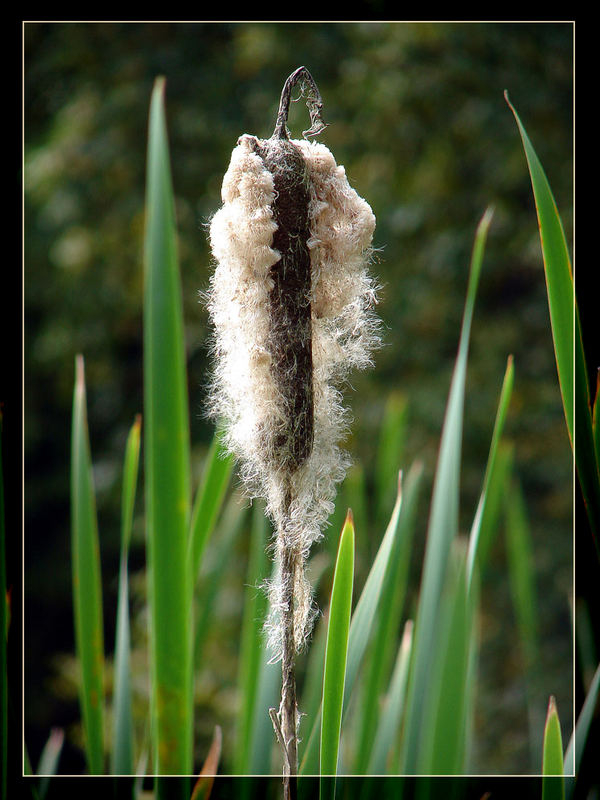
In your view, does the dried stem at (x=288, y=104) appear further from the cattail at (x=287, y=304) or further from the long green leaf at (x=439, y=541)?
the long green leaf at (x=439, y=541)

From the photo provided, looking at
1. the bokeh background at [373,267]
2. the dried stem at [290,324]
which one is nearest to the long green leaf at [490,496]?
the dried stem at [290,324]

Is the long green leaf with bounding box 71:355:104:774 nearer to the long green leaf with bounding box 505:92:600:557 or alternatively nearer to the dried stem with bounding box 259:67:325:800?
the dried stem with bounding box 259:67:325:800

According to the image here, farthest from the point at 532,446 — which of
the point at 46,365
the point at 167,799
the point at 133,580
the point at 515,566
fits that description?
the point at 167,799

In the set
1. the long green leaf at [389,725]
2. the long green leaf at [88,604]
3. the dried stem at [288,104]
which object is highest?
the dried stem at [288,104]

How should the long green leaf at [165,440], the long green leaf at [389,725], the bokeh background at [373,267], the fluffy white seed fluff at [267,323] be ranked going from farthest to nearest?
the bokeh background at [373,267] < the long green leaf at [389,725] < the fluffy white seed fluff at [267,323] < the long green leaf at [165,440]

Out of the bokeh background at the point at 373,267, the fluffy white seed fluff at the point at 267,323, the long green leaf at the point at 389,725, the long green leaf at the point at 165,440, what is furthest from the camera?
the bokeh background at the point at 373,267

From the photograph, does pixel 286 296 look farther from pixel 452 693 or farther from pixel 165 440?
pixel 452 693

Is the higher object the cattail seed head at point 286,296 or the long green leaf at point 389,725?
the cattail seed head at point 286,296
